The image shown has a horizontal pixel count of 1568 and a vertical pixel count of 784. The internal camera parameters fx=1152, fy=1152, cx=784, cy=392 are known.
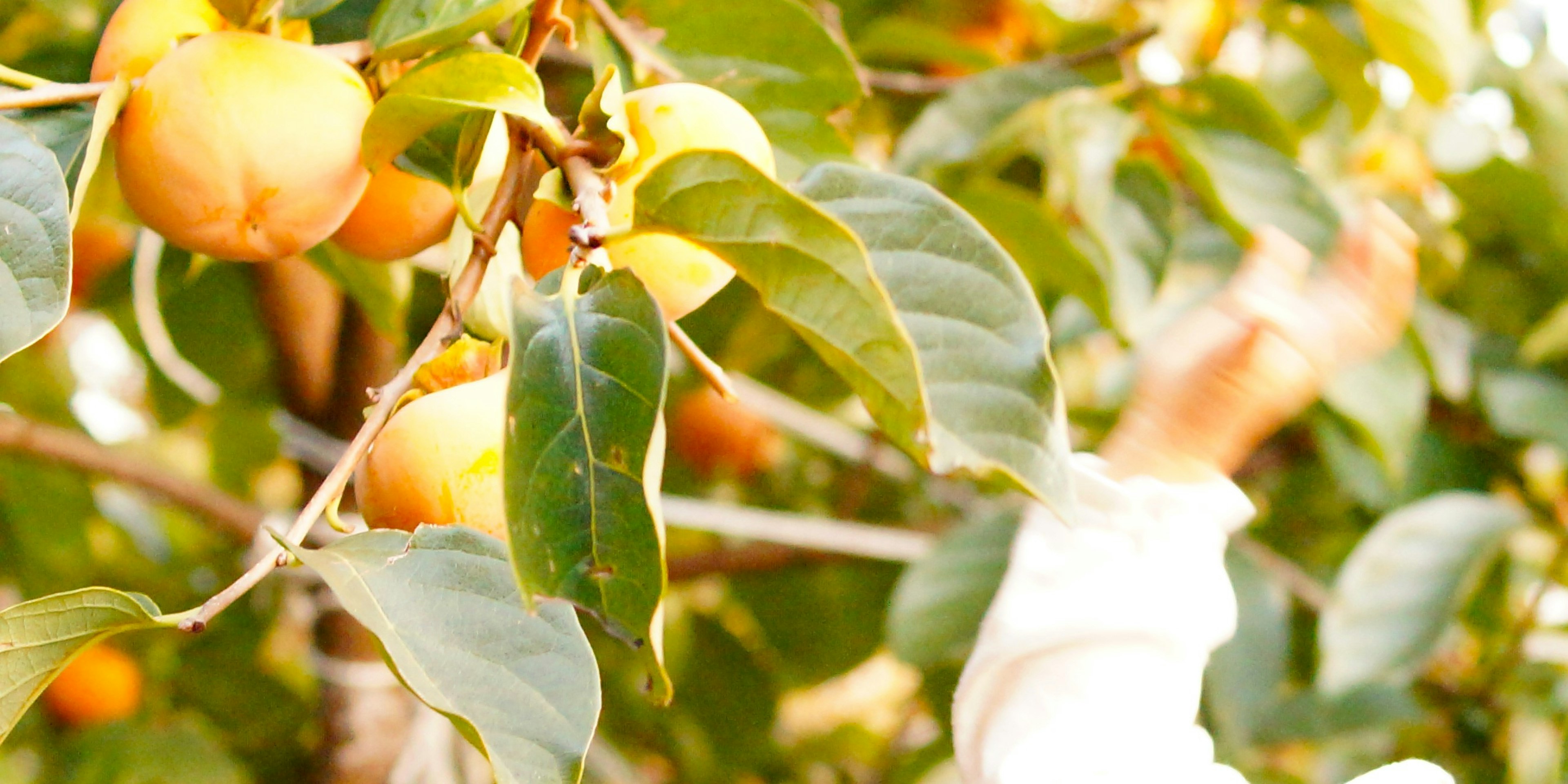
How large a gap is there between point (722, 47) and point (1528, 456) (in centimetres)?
95

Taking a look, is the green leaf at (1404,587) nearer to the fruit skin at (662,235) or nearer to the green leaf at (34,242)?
the fruit skin at (662,235)

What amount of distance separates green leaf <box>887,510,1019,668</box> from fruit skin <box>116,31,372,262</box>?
0.59 m

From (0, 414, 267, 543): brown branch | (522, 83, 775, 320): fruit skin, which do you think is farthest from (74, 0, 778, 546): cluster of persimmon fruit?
(0, 414, 267, 543): brown branch

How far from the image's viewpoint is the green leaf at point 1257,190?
63 centimetres

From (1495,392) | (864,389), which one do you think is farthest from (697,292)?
(1495,392)

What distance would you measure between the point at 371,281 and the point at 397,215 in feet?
0.67

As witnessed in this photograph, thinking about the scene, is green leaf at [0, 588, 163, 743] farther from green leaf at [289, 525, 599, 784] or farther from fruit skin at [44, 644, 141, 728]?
fruit skin at [44, 644, 141, 728]

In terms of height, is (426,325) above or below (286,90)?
below

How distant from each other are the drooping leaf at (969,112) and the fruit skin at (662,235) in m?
0.30

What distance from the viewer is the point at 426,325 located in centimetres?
76

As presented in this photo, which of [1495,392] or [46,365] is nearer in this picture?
[1495,392]

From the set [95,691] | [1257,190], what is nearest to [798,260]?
[1257,190]

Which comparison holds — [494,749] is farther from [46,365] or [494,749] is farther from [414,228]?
[46,365]

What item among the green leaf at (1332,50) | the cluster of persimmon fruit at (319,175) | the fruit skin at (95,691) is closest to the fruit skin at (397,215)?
the cluster of persimmon fruit at (319,175)
